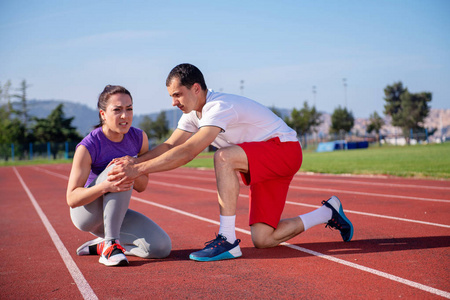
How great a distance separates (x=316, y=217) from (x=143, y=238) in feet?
5.41

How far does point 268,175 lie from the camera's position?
3967 millimetres

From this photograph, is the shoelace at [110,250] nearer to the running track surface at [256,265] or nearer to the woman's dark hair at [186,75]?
the running track surface at [256,265]

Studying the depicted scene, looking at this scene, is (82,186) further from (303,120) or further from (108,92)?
(303,120)

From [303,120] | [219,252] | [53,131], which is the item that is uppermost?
[303,120]

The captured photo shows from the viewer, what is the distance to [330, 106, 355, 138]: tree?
6253 centimetres

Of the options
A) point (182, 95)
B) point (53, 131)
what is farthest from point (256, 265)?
point (53, 131)

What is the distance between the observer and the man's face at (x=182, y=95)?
3.75m

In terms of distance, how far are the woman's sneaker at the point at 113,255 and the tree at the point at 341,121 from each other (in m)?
61.6

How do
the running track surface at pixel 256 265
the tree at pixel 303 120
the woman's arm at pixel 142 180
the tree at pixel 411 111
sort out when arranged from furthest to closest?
the tree at pixel 411 111
the tree at pixel 303 120
the woman's arm at pixel 142 180
the running track surface at pixel 256 265

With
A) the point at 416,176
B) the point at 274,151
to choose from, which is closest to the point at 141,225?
the point at 274,151

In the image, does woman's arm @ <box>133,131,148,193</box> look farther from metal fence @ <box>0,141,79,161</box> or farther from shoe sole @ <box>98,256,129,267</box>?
metal fence @ <box>0,141,79,161</box>

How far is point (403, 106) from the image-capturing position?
71438 millimetres

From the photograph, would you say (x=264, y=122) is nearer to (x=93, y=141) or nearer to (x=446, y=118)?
(x=93, y=141)

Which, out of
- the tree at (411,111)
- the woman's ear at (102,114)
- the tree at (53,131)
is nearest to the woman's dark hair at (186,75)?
the woman's ear at (102,114)
